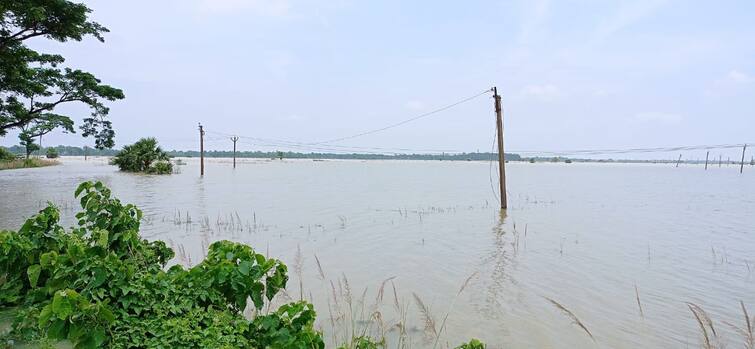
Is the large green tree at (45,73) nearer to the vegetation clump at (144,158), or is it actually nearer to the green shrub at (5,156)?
the vegetation clump at (144,158)

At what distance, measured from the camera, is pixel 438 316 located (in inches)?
238

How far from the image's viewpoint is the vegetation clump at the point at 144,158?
4175 centimetres

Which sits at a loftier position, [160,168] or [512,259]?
Result: [160,168]

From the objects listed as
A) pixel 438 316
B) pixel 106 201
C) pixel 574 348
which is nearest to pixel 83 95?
pixel 106 201

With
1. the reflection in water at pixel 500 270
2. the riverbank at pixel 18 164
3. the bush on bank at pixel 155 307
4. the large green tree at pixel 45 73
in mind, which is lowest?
the reflection in water at pixel 500 270

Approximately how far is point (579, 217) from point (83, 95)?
77.3 ft

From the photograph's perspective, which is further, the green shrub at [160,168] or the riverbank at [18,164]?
the riverbank at [18,164]

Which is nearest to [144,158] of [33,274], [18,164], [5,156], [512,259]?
[18,164]

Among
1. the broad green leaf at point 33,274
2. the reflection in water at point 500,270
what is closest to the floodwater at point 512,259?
the reflection in water at point 500,270

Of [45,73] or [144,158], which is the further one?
[144,158]

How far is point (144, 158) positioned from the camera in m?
42.6

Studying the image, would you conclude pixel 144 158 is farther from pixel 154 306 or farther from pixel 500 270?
pixel 154 306

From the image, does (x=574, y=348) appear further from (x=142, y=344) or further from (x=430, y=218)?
(x=430, y=218)

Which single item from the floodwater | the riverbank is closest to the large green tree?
the floodwater
